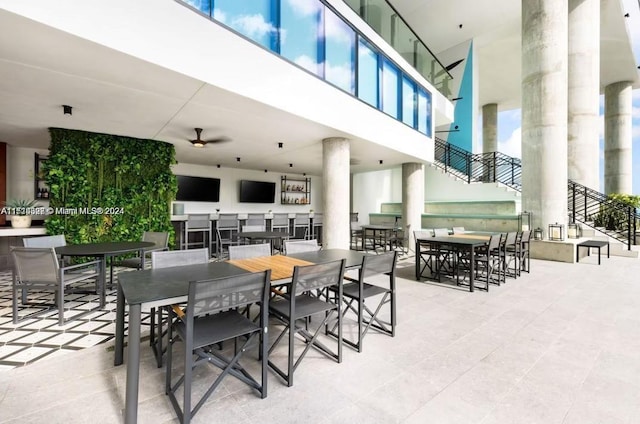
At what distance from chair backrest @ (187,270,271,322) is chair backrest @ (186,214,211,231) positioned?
5.63 metres

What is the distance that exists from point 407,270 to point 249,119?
404 centimetres

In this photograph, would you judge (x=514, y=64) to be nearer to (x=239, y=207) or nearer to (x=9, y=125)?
(x=239, y=207)

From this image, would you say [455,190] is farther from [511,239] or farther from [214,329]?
[214,329]

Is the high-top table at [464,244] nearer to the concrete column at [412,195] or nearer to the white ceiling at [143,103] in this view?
the white ceiling at [143,103]

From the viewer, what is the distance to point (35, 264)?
3059mm

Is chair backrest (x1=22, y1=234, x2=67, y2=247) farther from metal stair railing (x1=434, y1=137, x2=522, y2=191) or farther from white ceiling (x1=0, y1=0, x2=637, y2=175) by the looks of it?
metal stair railing (x1=434, y1=137, x2=522, y2=191)

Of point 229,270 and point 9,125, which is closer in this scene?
point 229,270

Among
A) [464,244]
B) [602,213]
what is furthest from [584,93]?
[464,244]

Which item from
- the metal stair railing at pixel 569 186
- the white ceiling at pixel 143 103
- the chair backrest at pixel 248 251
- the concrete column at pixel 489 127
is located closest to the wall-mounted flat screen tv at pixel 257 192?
the white ceiling at pixel 143 103

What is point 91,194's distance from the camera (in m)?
5.34

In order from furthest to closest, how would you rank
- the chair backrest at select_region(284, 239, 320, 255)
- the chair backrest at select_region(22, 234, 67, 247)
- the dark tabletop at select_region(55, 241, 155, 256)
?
1. the chair backrest at select_region(22, 234, 67, 247)
2. the chair backrest at select_region(284, 239, 320, 255)
3. the dark tabletop at select_region(55, 241, 155, 256)

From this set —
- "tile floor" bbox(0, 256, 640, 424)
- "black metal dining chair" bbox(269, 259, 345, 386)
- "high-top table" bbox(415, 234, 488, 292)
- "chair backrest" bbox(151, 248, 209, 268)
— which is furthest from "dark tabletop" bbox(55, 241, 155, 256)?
"high-top table" bbox(415, 234, 488, 292)

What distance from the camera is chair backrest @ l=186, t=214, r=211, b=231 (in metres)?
6.93

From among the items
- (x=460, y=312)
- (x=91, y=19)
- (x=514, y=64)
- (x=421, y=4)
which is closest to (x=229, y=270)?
(x=91, y=19)
